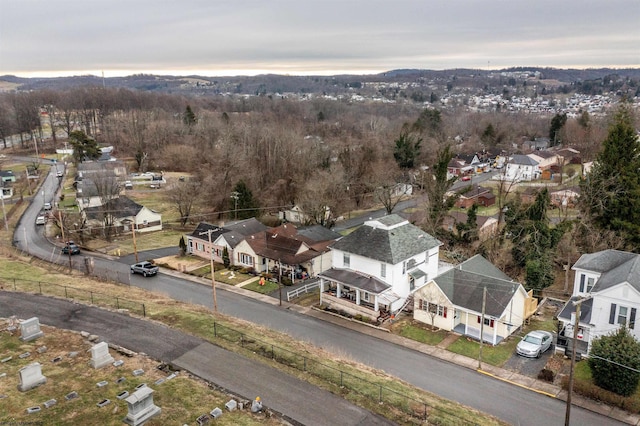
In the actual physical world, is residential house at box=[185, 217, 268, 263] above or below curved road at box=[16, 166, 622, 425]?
above

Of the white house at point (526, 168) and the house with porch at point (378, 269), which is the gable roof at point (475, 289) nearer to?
the house with porch at point (378, 269)

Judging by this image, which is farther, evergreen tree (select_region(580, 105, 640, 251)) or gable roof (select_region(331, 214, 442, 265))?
evergreen tree (select_region(580, 105, 640, 251))

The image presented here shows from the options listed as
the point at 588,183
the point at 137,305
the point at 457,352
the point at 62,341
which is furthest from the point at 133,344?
the point at 588,183

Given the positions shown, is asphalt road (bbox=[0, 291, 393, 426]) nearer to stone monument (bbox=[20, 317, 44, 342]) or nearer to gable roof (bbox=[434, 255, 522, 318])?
stone monument (bbox=[20, 317, 44, 342])

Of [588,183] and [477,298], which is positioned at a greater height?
[588,183]

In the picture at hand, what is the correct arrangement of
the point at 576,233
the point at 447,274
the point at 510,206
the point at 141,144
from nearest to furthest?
the point at 447,274 → the point at 576,233 → the point at 510,206 → the point at 141,144

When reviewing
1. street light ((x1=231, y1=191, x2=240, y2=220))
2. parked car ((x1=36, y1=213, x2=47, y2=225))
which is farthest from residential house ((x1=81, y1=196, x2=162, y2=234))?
street light ((x1=231, y1=191, x2=240, y2=220))

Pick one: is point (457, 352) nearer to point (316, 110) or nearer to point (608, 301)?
point (608, 301)
